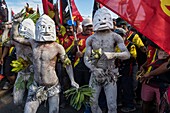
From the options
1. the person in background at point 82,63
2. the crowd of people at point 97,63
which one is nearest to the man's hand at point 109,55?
the crowd of people at point 97,63

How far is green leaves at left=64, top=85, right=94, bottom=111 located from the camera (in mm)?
4402

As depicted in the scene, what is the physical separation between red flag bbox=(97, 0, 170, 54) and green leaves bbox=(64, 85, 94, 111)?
1.50 meters

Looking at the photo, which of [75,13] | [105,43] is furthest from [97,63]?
[75,13]

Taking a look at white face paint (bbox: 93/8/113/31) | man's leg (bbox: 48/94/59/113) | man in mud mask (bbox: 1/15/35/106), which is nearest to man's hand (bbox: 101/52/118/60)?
white face paint (bbox: 93/8/113/31)

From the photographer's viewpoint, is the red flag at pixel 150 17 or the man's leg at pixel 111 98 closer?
the red flag at pixel 150 17

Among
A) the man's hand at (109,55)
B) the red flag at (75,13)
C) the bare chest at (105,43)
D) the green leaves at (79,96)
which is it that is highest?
the red flag at (75,13)

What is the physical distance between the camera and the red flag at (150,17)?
325cm

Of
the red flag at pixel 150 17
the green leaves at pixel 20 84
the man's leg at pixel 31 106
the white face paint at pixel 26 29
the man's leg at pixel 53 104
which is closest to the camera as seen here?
the red flag at pixel 150 17

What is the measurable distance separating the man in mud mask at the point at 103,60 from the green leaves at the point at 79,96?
0.35 metres

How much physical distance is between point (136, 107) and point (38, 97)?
2.65m

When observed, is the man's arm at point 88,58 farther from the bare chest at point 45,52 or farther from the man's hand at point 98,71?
the bare chest at point 45,52

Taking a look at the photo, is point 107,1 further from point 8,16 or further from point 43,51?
point 8,16

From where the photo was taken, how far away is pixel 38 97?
4.49 metres

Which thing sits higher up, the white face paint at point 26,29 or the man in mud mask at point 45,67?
the white face paint at point 26,29
